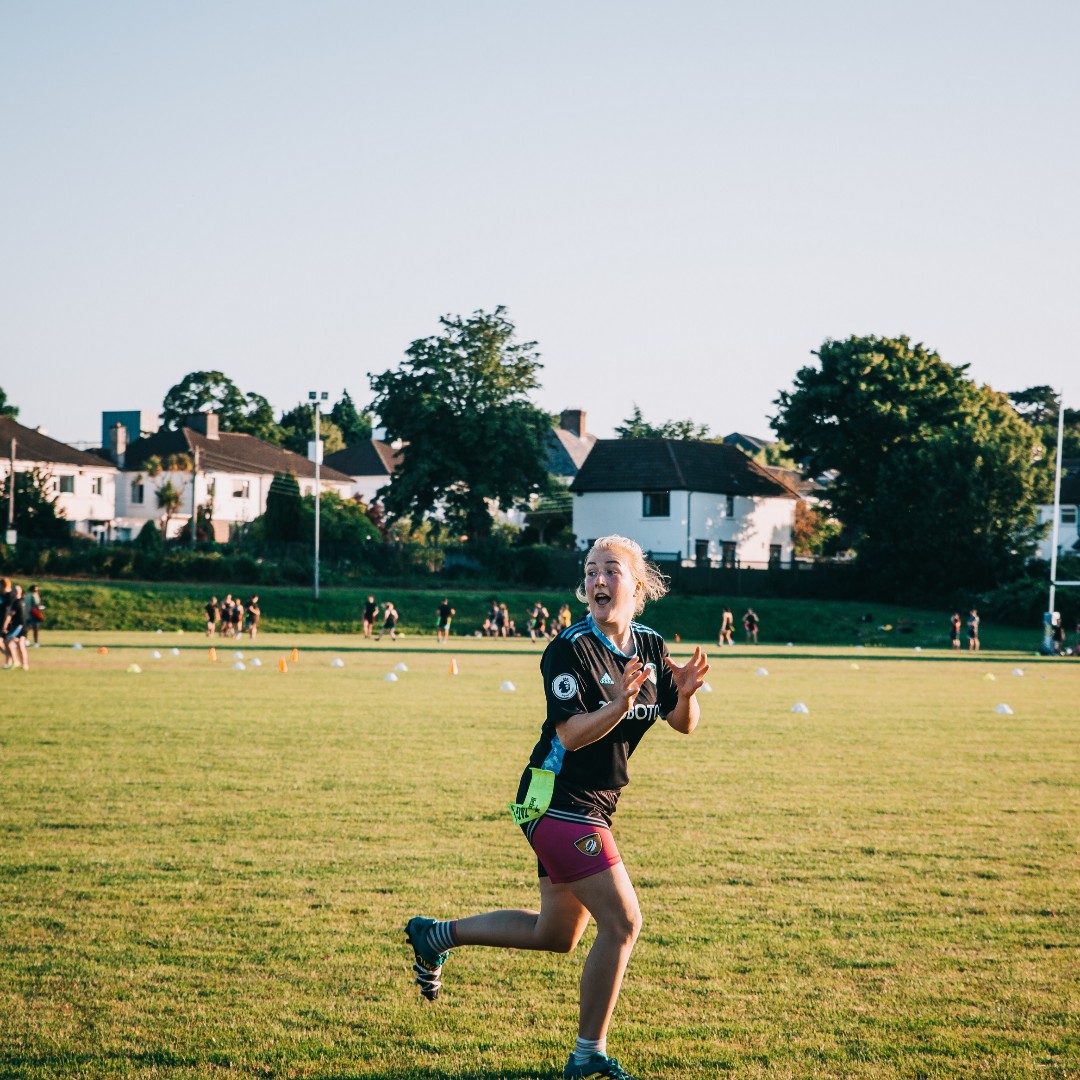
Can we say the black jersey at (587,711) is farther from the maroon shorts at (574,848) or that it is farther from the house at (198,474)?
the house at (198,474)

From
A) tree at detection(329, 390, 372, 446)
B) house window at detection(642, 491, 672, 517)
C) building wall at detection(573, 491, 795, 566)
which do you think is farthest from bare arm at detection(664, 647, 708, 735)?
tree at detection(329, 390, 372, 446)

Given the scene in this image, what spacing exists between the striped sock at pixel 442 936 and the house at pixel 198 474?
8182cm

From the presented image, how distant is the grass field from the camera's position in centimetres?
566

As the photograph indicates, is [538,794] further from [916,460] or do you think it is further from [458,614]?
[916,460]

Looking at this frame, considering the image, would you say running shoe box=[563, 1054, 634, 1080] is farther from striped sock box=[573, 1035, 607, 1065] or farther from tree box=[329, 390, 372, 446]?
tree box=[329, 390, 372, 446]

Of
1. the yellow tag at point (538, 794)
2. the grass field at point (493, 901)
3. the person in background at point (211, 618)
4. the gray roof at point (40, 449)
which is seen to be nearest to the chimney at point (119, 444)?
the gray roof at point (40, 449)

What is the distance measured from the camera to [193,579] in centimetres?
5984

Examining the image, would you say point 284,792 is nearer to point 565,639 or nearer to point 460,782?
point 460,782

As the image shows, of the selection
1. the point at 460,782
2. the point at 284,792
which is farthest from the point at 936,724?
the point at 284,792

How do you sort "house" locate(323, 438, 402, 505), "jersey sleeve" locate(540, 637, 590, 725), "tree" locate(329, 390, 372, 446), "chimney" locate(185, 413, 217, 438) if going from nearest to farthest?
"jersey sleeve" locate(540, 637, 590, 725) < "chimney" locate(185, 413, 217, 438) < "house" locate(323, 438, 402, 505) < "tree" locate(329, 390, 372, 446)

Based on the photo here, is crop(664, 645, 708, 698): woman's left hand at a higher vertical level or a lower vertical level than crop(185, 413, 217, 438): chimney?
lower

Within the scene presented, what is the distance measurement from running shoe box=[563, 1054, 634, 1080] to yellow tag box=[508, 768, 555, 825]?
99 cm

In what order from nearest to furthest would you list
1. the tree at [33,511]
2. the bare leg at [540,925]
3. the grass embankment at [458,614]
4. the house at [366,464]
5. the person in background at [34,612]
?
the bare leg at [540,925], the person in background at [34,612], the grass embankment at [458,614], the tree at [33,511], the house at [366,464]

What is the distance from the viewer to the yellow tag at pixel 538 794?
512 cm
